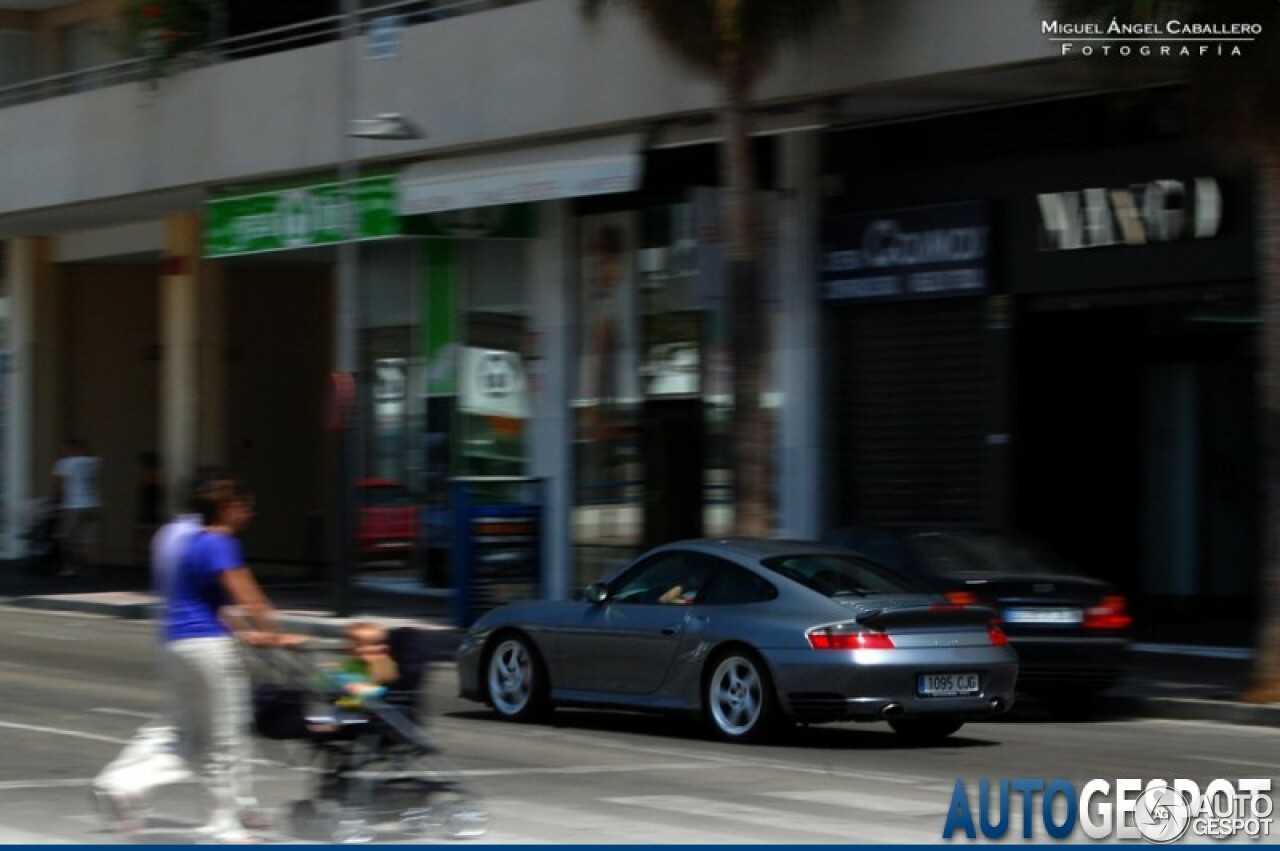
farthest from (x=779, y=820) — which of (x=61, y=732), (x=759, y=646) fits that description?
(x=61, y=732)

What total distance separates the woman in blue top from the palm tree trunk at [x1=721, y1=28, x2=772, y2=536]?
467 inches

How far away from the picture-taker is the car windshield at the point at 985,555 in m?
16.4

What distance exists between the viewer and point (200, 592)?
9375 mm

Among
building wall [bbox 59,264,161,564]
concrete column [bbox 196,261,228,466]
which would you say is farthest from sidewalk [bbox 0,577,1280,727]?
building wall [bbox 59,264,161,564]

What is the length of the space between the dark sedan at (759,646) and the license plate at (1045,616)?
5.86ft

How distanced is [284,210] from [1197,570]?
41.3 ft

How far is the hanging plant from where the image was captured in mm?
30141

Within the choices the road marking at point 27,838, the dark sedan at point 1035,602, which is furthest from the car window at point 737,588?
the road marking at point 27,838

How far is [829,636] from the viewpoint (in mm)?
13352

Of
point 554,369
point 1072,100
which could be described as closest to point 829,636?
point 1072,100

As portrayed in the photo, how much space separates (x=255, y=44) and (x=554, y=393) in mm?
7651

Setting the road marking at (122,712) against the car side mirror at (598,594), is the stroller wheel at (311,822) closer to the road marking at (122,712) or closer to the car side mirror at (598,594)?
the car side mirror at (598,594)

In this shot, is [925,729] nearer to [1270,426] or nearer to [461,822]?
[1270,426]

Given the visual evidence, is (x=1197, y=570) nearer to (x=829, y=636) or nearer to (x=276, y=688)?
(x=829, y=636)
